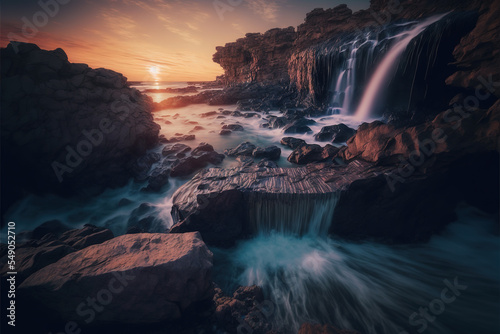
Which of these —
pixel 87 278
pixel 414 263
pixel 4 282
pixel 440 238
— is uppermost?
pixel 87 278

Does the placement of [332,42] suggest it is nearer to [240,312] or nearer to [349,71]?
[349,71]

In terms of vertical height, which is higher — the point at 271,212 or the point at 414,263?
the point at 271,212

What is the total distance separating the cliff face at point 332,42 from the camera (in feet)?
14.9

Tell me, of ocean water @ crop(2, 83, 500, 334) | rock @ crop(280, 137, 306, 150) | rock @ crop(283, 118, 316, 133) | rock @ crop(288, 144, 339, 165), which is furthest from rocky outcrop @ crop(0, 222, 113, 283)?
rock @ crop(283, 118, 316, 133)

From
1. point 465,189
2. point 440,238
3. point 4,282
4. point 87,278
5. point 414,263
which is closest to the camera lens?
point 87,278

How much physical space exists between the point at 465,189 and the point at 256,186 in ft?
19.5

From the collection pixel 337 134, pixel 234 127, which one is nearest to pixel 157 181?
pixel 234 127

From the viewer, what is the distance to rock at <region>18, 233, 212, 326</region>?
7.83ft

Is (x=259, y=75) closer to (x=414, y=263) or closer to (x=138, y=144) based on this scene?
(x=138, y=144)

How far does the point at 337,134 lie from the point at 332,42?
14.3 meters

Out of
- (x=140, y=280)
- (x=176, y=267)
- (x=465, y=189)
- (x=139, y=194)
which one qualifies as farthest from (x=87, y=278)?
(x=465, y=189)

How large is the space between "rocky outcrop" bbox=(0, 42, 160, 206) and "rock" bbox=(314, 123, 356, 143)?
379 inches

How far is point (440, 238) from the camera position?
4.73 metres

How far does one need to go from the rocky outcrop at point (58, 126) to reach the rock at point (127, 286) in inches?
→ 194
